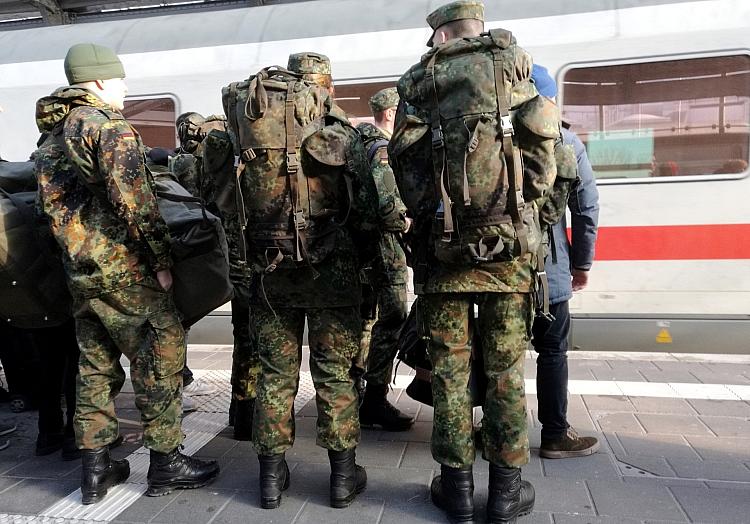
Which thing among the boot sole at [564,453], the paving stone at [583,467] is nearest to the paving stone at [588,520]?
the paving stone at [583,467]

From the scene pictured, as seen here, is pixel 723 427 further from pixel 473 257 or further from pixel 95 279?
pixel 95 279

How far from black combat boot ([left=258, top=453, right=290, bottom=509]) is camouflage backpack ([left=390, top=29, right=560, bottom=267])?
4.34 feet

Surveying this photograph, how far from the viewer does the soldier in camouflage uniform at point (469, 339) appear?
2.60 meters

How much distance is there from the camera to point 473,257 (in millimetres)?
2492

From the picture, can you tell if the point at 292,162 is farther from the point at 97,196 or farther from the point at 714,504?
the point at 714,504

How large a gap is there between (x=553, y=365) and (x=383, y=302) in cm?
107

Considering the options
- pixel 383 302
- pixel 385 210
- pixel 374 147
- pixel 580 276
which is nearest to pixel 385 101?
pixel 374 147

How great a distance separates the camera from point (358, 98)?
5246 millimetres

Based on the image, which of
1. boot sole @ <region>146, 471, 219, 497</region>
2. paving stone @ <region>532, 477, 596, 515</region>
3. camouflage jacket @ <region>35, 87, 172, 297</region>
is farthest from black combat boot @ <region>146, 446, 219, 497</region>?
paving stone @ <region>532, 477, 596, 515</region>

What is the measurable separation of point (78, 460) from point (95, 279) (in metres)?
1.33

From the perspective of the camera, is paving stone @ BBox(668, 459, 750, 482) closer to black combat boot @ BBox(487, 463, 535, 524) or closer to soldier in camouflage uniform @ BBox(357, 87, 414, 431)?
black combat boot @ BBox(487, 463, 535, 524)

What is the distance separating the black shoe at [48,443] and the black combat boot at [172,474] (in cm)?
95

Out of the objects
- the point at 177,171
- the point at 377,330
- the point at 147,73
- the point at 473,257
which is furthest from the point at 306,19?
the point at 473,257

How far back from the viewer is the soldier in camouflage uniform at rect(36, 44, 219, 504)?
2863mm
